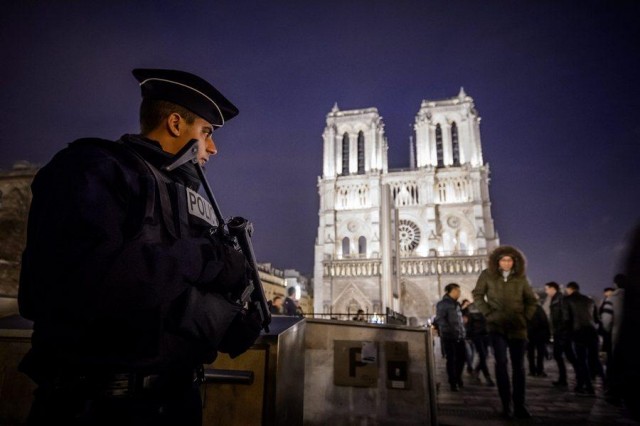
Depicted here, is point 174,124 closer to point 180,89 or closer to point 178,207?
point 180,89

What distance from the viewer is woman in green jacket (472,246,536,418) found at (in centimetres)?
395

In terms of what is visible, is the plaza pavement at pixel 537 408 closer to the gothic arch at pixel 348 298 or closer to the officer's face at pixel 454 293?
the officer's face at pixel 454 293

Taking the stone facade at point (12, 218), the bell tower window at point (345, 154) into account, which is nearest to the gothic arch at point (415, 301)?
the bell tower window at point (345, 154)

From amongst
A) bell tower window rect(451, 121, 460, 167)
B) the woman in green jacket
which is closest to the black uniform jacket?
the woman in green jacket

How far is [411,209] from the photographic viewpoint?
33.6 m

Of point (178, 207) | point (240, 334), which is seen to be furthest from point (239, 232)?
point (240, 334)

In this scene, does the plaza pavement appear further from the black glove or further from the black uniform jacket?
the black uniform jacket

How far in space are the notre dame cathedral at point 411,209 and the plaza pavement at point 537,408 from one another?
24.6 meters

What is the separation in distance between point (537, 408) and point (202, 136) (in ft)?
16.2

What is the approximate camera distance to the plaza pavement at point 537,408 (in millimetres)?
3742

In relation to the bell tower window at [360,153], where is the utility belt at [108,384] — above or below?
below

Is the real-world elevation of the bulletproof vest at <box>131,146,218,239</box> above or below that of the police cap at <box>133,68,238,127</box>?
below

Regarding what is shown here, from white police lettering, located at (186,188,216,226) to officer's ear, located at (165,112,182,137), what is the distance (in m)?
0.27

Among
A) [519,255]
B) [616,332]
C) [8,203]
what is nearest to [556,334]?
[519,255]
